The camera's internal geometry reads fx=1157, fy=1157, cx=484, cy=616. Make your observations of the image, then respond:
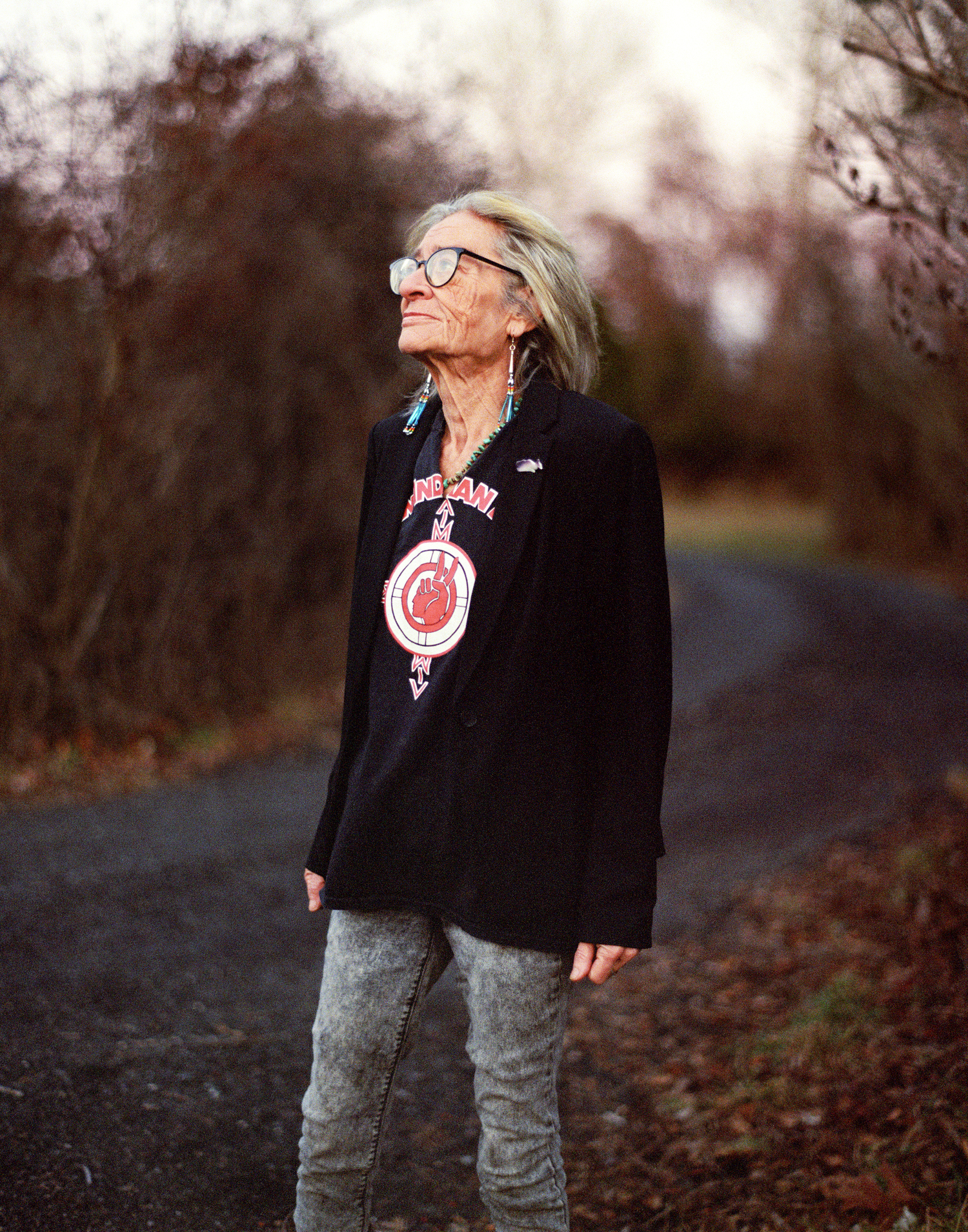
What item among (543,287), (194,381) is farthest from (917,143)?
(194,381)

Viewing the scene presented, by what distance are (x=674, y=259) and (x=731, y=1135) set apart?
106 feet

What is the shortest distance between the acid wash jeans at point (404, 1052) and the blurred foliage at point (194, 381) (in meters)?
5.04

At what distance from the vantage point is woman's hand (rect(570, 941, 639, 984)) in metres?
2.07

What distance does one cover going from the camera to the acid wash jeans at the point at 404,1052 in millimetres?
2107

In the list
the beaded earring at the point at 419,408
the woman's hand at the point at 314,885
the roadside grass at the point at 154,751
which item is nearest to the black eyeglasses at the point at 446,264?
the beaded earring at the point at 419,408

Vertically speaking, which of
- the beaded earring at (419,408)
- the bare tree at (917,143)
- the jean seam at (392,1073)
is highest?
the bare tree at (917,143)

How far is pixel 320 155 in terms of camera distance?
314 inches

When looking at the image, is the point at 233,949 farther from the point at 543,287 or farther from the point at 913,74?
the point at 913,74

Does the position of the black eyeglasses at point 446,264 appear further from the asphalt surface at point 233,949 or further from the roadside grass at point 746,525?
the roadside grass at point 746,525

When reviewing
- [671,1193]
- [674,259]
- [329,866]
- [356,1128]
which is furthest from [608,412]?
[674,259]

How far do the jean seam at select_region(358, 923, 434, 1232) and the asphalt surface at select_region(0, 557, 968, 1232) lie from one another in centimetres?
74

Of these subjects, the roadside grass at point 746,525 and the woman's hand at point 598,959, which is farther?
the roadside grass at point 746,525

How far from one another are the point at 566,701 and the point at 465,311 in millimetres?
786

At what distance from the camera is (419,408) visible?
2465mm
